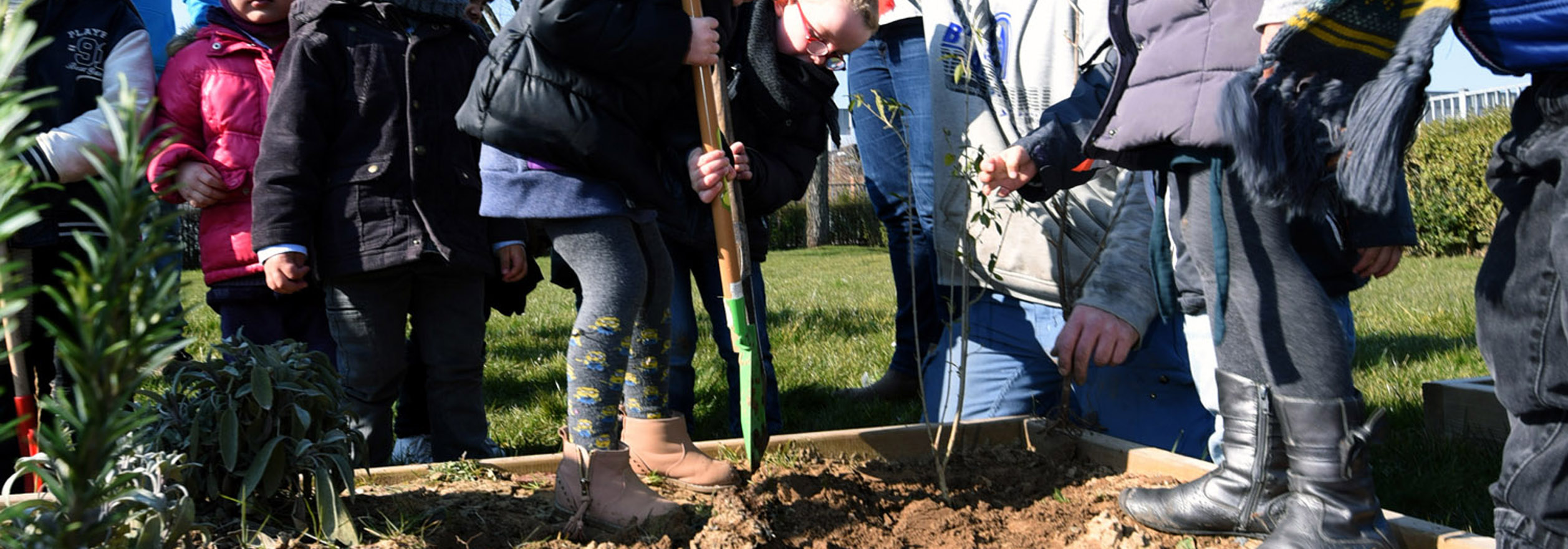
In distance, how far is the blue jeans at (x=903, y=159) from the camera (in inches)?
150

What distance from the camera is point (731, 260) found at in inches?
93.7

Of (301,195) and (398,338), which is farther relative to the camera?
(398,338)

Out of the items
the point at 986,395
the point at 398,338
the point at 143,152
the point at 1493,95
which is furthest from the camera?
the point at 1493,95

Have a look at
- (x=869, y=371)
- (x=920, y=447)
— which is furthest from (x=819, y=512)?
(x=869, y=371)

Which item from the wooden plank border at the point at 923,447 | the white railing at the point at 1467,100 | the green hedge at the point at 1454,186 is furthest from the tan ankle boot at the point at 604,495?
the white railing at the point at 1467,100

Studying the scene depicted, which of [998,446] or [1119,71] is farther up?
[1119,71]

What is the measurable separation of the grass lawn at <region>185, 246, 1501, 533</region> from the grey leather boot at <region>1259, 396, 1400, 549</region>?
Result: 1030mm

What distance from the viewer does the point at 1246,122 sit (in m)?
1.58

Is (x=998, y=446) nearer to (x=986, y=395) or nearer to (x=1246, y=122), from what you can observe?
(x=986, y=395)

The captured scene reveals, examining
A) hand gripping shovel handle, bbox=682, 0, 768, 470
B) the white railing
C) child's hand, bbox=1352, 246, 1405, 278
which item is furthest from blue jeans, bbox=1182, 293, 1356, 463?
the white railing

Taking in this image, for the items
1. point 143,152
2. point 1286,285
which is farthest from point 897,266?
point 143,152

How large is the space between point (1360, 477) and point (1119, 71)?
0.82m

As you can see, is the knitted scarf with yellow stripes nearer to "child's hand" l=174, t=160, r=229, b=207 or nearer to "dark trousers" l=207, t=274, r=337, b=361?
"dark trousers" l=207, t=274, r=337, b=361

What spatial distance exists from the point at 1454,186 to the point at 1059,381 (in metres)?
13.7
